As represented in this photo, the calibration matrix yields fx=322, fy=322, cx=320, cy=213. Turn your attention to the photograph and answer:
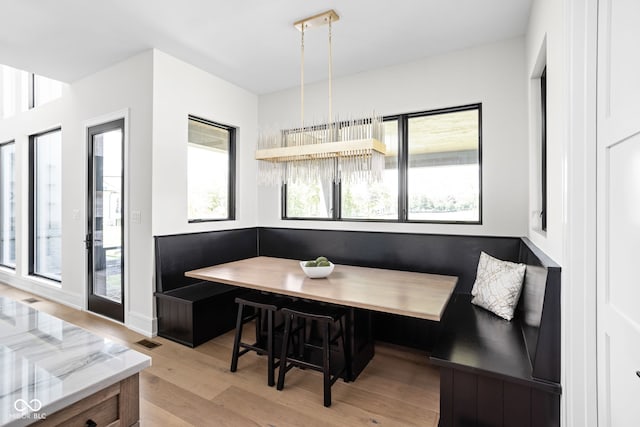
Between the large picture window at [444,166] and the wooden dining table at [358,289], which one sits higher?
the large picture window at [444,166]

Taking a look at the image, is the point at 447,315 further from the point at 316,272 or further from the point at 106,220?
the point at 106,220

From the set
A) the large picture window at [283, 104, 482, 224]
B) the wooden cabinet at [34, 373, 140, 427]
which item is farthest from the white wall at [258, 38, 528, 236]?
the wooden cabinet at [34, 373, 140, 427]

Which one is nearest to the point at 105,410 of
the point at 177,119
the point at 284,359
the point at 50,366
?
the point at 50,366

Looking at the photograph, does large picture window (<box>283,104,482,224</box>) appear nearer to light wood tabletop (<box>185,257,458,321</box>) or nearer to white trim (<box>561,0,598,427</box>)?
light wood tabletop (<box>185,257,458,321</box>)

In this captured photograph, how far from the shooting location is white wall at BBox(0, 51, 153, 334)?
3.19m

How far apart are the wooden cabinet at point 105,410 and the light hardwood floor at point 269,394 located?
1250 millimetres

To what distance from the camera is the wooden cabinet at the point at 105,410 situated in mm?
763

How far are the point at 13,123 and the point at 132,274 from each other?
3709 mm

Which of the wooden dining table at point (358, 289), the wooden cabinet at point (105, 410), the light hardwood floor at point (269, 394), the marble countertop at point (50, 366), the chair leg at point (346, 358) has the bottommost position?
the light hardwood floor at point (269, 394)

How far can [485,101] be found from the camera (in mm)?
2975

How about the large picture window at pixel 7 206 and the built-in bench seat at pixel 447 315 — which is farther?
the large picture window at pixel 7 206

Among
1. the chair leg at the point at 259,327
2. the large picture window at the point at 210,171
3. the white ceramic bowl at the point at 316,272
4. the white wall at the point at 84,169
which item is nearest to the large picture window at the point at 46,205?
the white wall at the point at 84,169

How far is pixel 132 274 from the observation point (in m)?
3.33

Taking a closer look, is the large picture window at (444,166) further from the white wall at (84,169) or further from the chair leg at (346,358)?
the white wall at (84,169)
